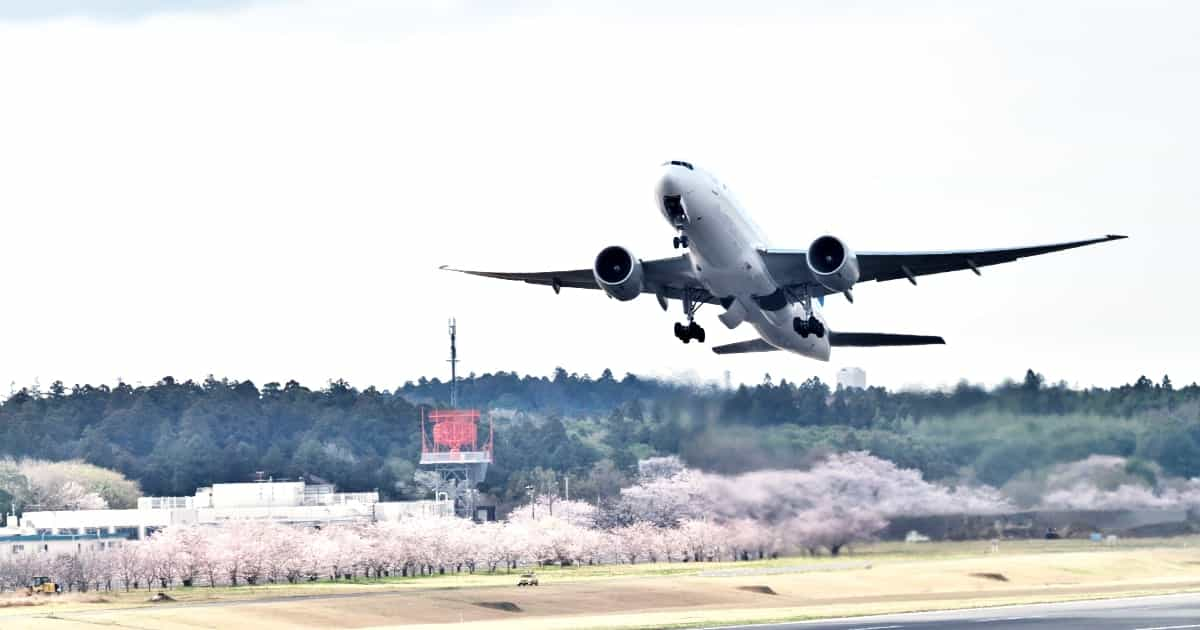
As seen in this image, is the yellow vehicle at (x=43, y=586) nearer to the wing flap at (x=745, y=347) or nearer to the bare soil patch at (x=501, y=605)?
the bare soil patch at (x=501, y=605)

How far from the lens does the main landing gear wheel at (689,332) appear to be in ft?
214

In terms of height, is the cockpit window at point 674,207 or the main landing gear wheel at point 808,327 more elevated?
the cockpit window at point 674,207

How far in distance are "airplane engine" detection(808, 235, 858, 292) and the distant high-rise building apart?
28.7m

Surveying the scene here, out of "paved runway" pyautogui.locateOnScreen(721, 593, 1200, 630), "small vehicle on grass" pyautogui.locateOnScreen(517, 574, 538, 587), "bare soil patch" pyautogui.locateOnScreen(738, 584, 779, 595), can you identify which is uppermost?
"small vehicle on grass" pyautogui.locateOnScreen(517, 574, 538, 587)

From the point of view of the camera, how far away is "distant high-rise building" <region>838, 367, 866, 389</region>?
8969cm

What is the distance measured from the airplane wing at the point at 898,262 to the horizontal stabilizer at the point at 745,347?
871 centimetres

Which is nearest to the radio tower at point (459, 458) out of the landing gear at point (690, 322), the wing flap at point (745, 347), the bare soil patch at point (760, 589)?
the bare soil patch at point (760, 589)

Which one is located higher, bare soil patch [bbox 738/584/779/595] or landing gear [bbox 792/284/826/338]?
landing gear [bbox 792/284/826/338]

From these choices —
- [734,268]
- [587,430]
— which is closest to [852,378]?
[734,268]

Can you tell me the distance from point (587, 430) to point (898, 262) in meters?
79.8

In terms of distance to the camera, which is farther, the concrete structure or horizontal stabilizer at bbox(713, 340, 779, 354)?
the concrete structure

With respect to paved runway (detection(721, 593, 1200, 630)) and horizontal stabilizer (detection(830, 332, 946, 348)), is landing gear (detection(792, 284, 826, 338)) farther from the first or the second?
paved runway (detection(721, 593, 1200, 630))

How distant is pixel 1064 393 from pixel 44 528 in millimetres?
73021

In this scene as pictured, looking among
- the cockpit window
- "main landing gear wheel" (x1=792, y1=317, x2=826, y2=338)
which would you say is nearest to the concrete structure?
"main landing gear wheel" (x1=792, y1=317, x2=826, y2=338)
